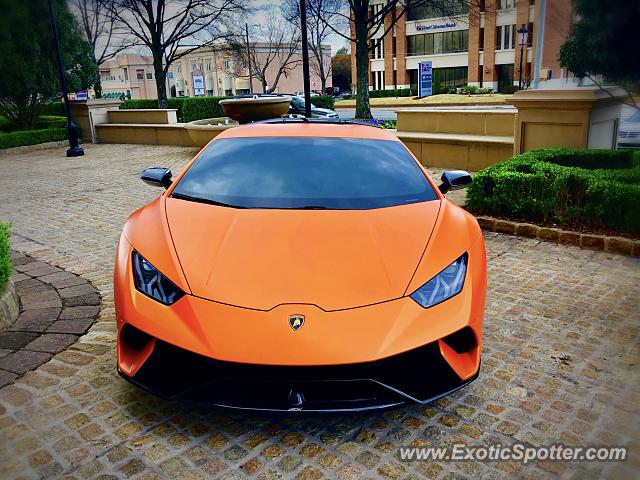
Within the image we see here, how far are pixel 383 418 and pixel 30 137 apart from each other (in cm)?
2034

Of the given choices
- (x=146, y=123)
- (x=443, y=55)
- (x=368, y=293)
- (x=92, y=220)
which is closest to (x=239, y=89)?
(x=443, y=55)

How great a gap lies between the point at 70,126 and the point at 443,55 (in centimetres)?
4926

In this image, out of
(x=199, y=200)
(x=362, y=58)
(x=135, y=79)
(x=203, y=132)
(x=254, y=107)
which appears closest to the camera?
(x=199, y=200)

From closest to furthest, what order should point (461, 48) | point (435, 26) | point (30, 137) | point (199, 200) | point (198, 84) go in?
1. point (199, 200)
2. point (30, 137)
3. point (198, 84)
4. point (461, 48)
5. point (435, 26)

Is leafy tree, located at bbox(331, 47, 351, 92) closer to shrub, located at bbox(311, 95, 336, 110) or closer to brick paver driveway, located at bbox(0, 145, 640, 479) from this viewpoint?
shrub, located at bbox(311, 95, 336, 110)

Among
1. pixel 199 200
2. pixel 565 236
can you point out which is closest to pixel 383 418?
pixel 199 200

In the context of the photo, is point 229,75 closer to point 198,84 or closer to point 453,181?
point 198,84

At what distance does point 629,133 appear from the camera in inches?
361

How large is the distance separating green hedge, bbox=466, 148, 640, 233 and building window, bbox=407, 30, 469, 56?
53463 mm

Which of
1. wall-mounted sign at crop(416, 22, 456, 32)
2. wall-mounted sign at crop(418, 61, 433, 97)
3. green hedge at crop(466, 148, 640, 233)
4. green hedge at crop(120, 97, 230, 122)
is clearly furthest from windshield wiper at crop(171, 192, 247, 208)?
wall-mounted sign at crop(416, 22, 456, 32)

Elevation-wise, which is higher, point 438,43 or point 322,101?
point 438,43

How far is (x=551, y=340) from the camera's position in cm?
393

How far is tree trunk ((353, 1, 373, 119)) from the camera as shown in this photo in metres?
21.9

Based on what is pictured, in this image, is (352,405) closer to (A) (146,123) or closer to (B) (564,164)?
(B) (564,164)
